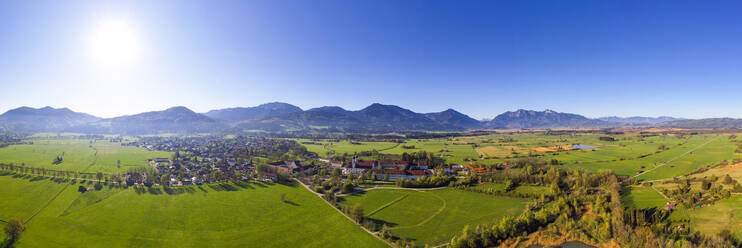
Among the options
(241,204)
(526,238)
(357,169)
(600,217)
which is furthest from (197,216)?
(600,217)

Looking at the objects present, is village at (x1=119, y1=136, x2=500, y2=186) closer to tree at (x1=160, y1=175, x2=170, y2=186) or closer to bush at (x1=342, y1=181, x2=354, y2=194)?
tree at (x1=160, y1=175, x2=170, y2=186)

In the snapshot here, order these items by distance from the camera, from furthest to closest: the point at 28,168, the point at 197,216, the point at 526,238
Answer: the point at 28,168
the point at 197,216
the point at 526,238

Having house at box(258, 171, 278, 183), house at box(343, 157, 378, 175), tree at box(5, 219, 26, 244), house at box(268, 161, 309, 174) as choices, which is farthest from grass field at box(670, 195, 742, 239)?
tree at box(5, 219, 26, 244)

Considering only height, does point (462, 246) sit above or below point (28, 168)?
below

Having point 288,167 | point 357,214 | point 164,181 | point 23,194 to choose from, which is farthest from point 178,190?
point 357,214

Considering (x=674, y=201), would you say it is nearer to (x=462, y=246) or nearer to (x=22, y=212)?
(x=462, y=246)

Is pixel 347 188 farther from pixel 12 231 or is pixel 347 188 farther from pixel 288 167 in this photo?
pixel 12 231
